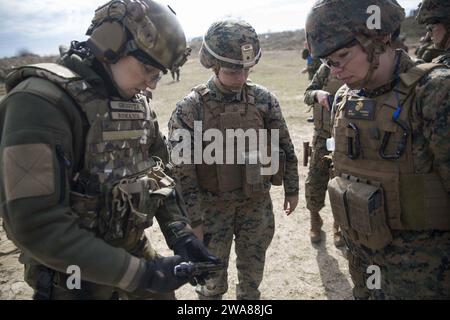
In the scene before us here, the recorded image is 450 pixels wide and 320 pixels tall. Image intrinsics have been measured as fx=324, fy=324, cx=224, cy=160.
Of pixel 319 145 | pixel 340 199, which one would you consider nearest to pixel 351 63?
pixel 340 199

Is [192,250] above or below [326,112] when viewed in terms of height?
below

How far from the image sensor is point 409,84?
1766 mm

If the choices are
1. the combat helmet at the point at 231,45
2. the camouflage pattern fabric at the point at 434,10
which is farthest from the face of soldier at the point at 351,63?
the camouflage pattern fabric at the point at 434,10

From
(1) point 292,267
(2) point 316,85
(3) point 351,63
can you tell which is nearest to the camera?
(3) point 351,63

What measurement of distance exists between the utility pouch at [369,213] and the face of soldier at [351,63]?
65 centimetres

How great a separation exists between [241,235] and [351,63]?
1.76 metres

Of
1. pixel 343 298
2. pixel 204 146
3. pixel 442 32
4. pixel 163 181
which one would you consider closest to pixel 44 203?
pixel 163 181

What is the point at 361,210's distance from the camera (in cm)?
192

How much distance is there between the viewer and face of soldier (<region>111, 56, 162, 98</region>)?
5.85ft

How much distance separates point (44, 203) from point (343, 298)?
10.2ft

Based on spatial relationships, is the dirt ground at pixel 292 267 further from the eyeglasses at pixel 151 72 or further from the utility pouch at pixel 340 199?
the eyeglasses at pixel 151 72

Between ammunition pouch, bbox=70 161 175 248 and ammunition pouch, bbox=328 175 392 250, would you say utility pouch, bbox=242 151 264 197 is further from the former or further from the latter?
ammunition pouch, bbox=70 161 175 248

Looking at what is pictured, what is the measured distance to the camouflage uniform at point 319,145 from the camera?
4.07 meters

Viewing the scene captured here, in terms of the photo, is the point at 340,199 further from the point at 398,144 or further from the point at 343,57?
the point at 343,57
